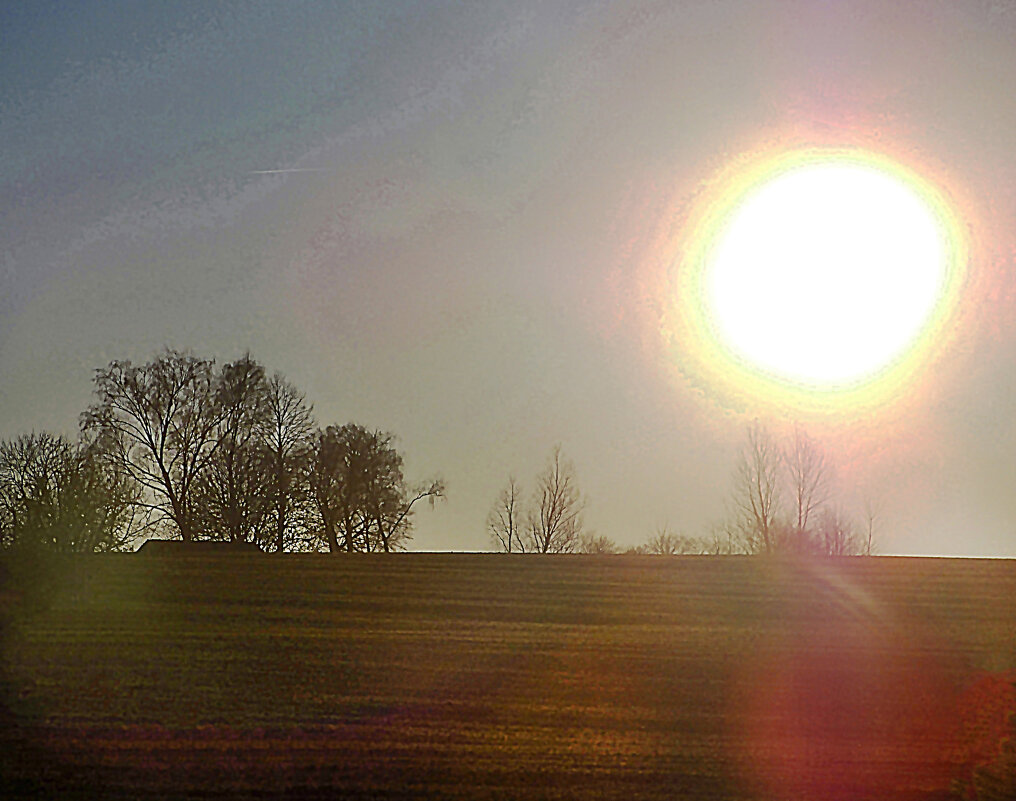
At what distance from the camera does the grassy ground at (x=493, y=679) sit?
1043 centimetres

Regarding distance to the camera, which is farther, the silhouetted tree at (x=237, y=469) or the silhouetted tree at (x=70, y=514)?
the silhouetted tree at (x=237, y=469)

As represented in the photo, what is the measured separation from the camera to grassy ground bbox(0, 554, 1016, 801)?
10.4 meters

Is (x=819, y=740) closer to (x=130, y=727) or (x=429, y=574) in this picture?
(x=130, y=727)

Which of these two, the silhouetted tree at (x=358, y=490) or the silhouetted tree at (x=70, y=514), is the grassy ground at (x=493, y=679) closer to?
the silhouetted tree at (x=70, y=514)

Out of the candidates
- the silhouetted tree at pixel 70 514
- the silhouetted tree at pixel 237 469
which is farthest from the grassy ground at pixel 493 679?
the silhouetted tree at pixel 237 469

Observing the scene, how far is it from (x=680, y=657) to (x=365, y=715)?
4.75m

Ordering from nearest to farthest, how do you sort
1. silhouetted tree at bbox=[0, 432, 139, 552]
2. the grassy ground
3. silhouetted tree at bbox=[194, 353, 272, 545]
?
the grassy ground, silhouetted tree at bbox=[0, 432, 139, 552], silhouetted tree at bbox=[194, 353, 272, 545]

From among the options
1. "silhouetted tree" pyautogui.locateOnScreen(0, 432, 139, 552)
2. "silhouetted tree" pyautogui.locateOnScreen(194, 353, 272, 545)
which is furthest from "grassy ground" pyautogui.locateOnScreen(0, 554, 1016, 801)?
"silhouetted tree" pyautogui.locateOnScreen(194, 353, 272, 545)

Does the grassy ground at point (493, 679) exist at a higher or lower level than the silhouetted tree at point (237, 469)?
lower

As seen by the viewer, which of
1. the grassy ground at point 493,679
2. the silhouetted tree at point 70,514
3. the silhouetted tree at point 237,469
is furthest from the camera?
the silhouetted tree at point 237,469

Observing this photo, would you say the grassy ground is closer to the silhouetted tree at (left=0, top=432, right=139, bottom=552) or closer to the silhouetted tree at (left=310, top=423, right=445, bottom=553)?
the silhouetted tree at (left=0, top=432, right=139, bottom=552)

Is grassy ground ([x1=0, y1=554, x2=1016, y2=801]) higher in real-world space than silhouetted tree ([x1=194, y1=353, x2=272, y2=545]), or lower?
lower

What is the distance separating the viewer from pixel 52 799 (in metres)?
9.53

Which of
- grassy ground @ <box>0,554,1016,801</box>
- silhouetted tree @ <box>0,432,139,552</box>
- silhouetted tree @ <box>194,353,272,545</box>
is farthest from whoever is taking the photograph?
silhouetted tree @ <box>194,353,272,545</box>
